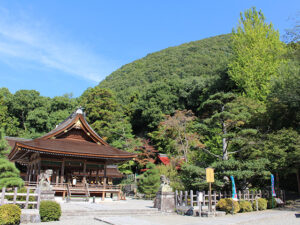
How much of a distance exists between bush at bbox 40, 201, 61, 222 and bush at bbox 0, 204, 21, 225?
1.13 m

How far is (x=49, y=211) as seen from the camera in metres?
10.5

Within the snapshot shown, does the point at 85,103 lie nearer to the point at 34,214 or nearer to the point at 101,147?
the point at 101,147

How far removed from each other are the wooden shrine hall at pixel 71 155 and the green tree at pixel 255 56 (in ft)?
53.3

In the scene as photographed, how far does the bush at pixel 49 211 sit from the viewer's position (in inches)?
409

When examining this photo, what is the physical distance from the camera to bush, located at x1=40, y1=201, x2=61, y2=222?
10.4 meters

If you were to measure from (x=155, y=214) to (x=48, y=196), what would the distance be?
581 cm

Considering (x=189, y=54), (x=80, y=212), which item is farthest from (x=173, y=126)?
(x=189, y=54)

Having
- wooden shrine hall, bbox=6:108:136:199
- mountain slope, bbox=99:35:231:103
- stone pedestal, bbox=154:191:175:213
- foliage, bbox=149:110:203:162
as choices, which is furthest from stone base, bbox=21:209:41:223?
mountain slope, bbox=99:35:231:103

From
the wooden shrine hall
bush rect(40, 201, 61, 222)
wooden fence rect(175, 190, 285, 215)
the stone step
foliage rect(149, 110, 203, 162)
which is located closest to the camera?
bush rect(40, 201, 61, 222)

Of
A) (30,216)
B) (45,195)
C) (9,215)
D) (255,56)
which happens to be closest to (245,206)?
(45,195)

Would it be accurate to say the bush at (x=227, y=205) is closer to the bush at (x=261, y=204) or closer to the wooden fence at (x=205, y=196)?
the wooden fence at (x=205, y=196)

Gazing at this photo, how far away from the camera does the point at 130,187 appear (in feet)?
111

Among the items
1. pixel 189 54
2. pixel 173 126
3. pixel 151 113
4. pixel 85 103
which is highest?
pixel 189 54

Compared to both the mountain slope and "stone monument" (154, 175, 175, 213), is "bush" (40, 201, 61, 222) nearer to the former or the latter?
"stone monument" (154, 175, 175, 213)
